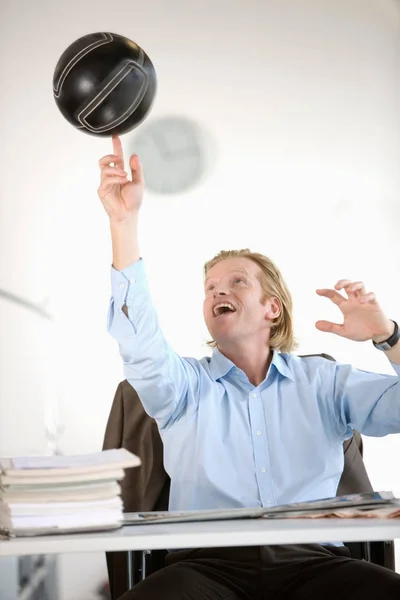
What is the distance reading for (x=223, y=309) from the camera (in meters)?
2.27

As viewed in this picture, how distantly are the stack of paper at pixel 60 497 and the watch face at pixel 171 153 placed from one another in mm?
2859

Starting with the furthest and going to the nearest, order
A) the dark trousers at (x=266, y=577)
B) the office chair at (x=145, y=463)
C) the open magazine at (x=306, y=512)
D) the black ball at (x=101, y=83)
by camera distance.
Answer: the office chair at (x=145, y=463) < the black ball at (x=101, y=83) < the dark trousers at (x=266, y=577) < the open magazine at (x=306, y=512)

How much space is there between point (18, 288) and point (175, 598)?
250cm

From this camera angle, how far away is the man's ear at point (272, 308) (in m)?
2.33

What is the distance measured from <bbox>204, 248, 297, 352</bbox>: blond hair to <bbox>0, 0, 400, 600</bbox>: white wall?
4.43 feet

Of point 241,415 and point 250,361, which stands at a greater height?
point 250,361

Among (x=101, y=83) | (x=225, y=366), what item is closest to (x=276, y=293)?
(x=225, y=366)

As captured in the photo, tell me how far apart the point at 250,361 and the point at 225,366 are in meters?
0.13

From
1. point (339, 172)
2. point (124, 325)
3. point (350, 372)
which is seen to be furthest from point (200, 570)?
point (339, 172)

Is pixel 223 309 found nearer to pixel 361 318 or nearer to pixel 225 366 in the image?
pixel 225 366

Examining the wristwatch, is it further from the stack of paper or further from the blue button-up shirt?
the stack of paper

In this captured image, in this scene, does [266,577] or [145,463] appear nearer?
[266,577]

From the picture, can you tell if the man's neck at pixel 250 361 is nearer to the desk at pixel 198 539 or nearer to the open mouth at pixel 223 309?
the open mouth at pixel 223 309

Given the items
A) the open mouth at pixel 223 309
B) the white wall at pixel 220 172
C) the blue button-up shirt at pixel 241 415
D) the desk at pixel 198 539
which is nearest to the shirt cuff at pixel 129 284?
the blue button-up shirt at pixel 241 415
